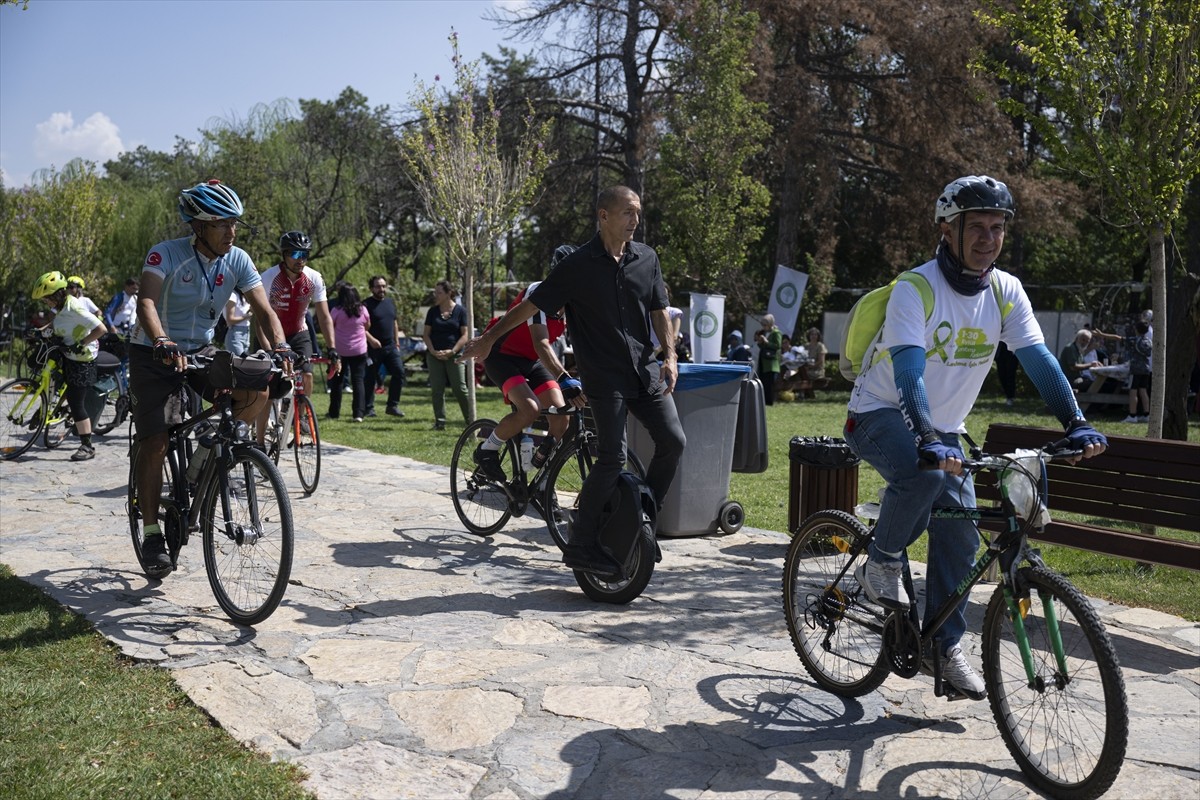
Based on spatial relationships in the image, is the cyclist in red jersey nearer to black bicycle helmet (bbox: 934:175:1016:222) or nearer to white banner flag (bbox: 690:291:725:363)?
black bicycle helmet (bbox: 934:175:1016:222)

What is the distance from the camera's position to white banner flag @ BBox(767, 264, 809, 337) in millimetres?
23672

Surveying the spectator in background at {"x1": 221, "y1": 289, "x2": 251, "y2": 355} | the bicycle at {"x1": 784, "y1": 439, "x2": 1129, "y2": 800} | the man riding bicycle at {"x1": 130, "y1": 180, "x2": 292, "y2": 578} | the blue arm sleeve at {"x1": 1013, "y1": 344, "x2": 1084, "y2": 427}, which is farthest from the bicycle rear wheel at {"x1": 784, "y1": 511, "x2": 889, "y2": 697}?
the spectator in background at {"x1": 221, "y1": 289, "x2": 251, "y2": 355}

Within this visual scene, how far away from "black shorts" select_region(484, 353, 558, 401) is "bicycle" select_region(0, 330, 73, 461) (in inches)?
255

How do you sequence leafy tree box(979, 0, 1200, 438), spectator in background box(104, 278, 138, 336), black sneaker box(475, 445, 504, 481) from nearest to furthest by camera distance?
leafy tree box(979, 0, 1200, 438) → black sneaker box(475, 445, 504, 481) → spectator in background box(104, 278, 138, 336)

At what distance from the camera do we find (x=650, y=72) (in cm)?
2691

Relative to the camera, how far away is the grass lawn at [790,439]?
6469mm

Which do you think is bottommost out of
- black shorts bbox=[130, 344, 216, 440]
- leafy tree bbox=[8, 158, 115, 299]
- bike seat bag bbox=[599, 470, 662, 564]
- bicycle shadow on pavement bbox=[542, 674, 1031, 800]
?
bicycle shadow on pavement bbox=[542, 674, 1031, 800]

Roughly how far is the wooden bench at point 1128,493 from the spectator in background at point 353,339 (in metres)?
10.4

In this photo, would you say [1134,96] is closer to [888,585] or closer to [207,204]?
[888,585]

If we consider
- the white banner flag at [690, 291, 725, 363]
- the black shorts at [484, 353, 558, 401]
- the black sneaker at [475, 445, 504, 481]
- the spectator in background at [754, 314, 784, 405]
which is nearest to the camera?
the black shorts at [484, 353, 558, 401]

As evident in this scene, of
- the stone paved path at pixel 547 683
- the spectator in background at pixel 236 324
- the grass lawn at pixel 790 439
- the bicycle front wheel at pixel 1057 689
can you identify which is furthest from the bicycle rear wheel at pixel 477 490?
the bicycle front wheel at pixel 1057 689

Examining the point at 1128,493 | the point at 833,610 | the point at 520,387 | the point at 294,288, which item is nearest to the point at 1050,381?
the point at 833,610

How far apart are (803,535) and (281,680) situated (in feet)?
7.16

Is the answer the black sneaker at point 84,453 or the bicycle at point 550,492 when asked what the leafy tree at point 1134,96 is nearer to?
the bicycle at point 550,492
